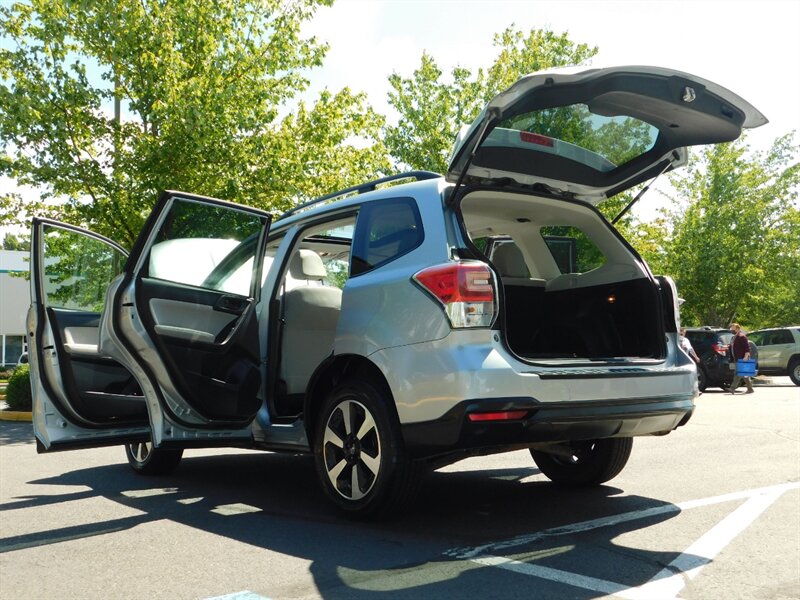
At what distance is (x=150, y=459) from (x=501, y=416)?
370cm

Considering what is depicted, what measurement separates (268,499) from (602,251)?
291 cm

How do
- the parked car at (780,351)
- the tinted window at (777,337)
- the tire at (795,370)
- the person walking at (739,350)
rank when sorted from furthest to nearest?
the tinted window at (777,337)
the parked car at (780,351)
the tire at (795,370)
the person walking at (739,350)

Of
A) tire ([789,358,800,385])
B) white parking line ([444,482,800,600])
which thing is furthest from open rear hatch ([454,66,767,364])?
tire ([789,358,800,385])

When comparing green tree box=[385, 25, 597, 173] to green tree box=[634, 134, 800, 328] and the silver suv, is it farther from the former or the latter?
the silver suv

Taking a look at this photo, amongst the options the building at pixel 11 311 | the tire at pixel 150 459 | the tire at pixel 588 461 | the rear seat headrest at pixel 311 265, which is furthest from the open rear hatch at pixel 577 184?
the building at pixel 11 311

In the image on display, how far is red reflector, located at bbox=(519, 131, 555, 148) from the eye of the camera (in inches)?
189

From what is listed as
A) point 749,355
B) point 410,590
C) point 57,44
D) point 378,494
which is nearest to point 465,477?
point 378,494

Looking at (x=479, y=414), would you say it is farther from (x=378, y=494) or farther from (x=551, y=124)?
(x=551, y=124)

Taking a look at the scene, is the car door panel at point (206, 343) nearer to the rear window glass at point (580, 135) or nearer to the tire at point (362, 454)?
the tire at point (362, 454)

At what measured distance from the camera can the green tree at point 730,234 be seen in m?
35.6

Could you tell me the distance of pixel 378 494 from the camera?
15.3ft

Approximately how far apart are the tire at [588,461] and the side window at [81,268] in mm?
3437

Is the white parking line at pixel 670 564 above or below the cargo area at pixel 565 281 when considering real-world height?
below

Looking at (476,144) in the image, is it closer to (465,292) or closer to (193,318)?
(465,292)
